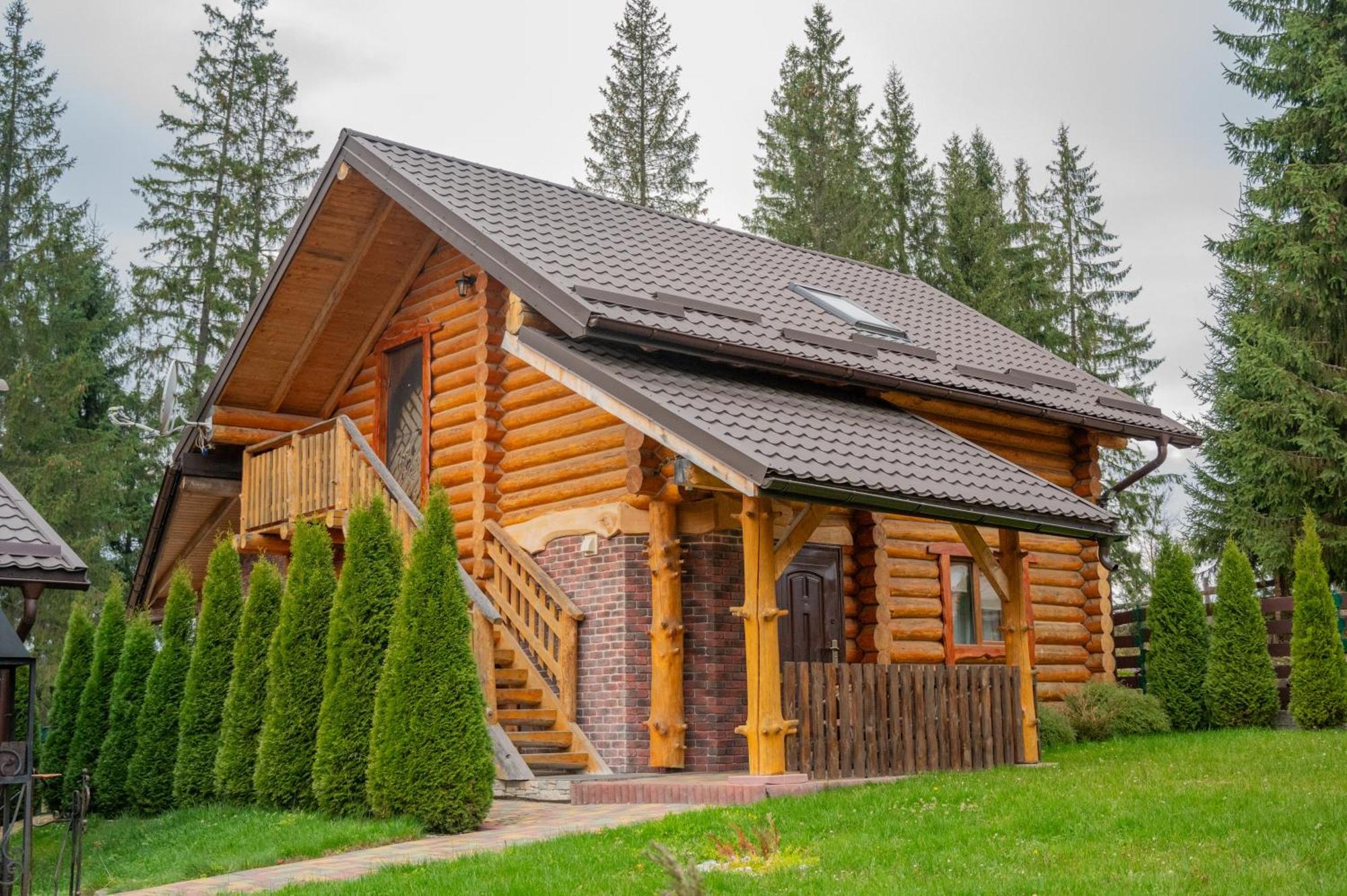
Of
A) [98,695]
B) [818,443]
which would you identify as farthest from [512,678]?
[98,695]

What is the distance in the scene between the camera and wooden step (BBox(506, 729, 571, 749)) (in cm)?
1212

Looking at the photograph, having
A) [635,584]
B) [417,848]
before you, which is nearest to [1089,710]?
[635,584]

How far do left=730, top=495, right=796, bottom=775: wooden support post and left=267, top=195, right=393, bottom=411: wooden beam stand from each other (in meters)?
6.99

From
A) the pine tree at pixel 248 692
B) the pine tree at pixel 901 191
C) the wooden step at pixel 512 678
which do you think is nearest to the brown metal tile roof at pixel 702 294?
the wooden step at pixel 512 678

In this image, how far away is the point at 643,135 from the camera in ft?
117

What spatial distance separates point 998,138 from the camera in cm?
3694

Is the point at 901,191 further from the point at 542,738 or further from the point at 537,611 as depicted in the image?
the point at 542,738

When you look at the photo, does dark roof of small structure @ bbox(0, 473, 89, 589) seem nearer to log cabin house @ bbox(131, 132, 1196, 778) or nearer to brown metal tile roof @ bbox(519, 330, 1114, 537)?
log cabin house @ bbox(131, 132, 1196, 778)

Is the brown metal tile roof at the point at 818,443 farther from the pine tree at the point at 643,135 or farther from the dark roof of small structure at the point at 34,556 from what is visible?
the pine tree at the point at 643,135

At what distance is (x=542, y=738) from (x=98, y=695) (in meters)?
5.93

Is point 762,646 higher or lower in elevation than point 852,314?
lower

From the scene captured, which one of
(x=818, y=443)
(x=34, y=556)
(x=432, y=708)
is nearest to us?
(x=432, y=708)

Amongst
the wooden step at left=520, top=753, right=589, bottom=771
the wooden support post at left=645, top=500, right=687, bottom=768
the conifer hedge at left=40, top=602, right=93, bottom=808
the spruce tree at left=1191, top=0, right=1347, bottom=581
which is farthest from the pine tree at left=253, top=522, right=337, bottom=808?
the spruce tree at left=1191, top=0, right=1347, bottom=581

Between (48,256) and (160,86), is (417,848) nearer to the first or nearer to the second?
(48,256)
